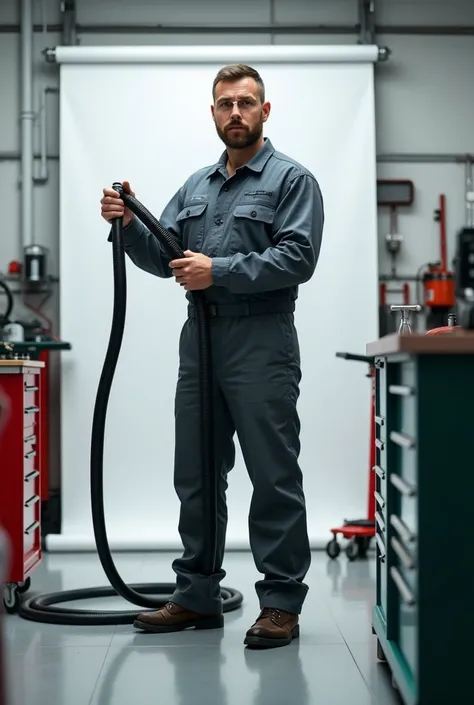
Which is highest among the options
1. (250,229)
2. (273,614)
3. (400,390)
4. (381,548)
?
(250,229)

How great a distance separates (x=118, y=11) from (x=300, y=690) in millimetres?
3544

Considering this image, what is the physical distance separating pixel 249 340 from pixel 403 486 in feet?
2.84

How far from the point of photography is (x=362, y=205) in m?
4.36

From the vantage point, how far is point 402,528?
1768mm

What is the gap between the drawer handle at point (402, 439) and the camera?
1.67 meters

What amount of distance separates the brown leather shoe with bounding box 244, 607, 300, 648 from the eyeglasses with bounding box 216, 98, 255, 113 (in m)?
1.37

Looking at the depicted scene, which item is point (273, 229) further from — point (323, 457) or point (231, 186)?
point (323, 457)

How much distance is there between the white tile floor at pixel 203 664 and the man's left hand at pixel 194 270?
3.13 feet

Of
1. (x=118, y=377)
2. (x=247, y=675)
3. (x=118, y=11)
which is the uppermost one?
(x=118, y=11)

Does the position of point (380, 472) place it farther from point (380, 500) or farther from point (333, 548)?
point (333, 548)

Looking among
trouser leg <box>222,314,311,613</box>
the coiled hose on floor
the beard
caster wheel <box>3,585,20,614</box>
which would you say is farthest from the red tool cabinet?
the beard

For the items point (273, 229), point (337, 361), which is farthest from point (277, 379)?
point (337, 361)

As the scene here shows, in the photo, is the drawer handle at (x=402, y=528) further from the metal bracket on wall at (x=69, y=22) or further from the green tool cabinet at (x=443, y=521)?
the metal bracket on wall at (x=69, y=22)

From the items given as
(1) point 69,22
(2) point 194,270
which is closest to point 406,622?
(2) point 194,270
